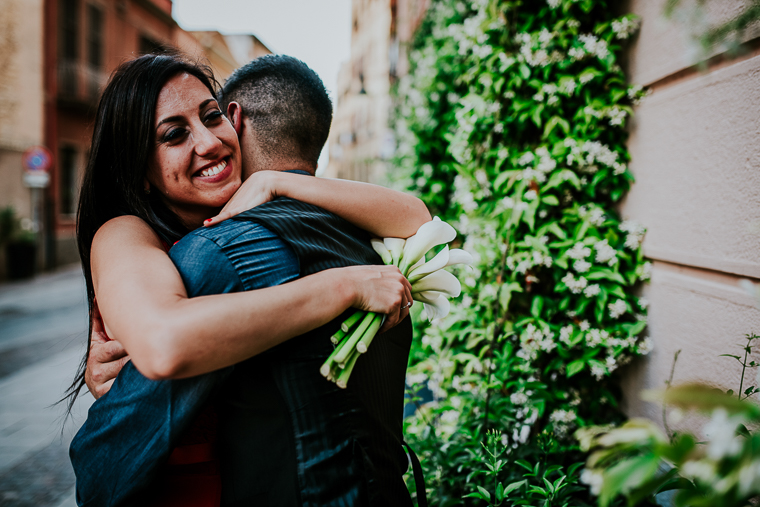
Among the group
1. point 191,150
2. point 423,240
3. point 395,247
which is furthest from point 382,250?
point 191,150

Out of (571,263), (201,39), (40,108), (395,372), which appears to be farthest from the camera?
(201,39)

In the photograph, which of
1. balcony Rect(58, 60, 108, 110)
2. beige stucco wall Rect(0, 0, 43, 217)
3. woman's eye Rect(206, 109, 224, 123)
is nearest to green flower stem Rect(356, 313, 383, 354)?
woman's eye Rect(206, 109, 224, 123)

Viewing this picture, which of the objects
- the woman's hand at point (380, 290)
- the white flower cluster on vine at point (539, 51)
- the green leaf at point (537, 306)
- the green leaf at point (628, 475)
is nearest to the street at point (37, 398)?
the woman's hand at point (380, 290)

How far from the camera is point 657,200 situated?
2162 millimetres

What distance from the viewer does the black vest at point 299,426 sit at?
3.66 feet

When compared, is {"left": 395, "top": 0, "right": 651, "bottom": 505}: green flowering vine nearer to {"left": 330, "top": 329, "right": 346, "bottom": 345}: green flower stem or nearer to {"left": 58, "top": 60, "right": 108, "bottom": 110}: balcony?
{"left": 330, "top": 329, "right": 346, "bottom": 345}: green flower stem

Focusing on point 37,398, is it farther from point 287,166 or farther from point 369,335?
point 369,335

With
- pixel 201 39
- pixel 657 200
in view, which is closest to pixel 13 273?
pixel 657 200

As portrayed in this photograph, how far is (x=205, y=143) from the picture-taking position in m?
1.48

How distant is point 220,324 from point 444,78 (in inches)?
134

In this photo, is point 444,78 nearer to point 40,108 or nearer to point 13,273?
point 13,273

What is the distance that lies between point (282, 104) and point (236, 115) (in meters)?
0.18

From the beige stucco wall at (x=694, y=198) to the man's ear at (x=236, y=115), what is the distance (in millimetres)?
1516

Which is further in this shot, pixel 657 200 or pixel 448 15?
pixel 448 15
